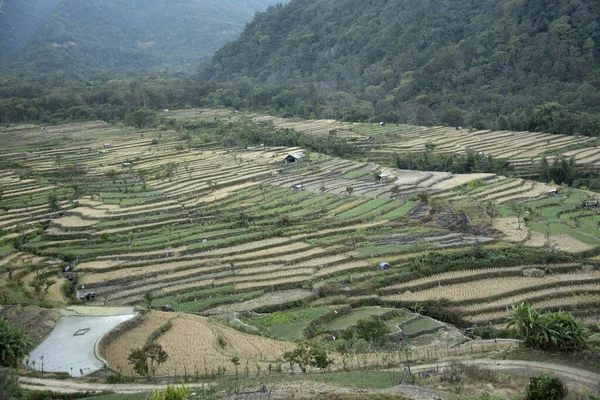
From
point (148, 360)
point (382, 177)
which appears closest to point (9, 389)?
point (148, 360)

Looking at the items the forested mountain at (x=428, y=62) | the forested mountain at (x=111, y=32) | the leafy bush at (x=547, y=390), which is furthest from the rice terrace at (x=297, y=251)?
the forested mountain at (x=111, y=32)

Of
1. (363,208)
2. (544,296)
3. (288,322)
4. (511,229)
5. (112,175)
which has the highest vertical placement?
(112,175)

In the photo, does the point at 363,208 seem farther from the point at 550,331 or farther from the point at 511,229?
the point at 550,331

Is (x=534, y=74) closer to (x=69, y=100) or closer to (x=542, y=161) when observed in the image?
(x=542, y=161)

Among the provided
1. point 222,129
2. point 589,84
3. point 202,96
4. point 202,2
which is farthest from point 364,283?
point 202,2

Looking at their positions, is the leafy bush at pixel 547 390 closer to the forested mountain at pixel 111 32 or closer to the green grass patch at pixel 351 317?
the green grass patch at pixel 351 317

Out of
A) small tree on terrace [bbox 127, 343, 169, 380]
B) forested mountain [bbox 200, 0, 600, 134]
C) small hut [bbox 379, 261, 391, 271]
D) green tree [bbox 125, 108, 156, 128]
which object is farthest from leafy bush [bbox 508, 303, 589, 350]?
green tree [bbox 125, 108, 156, 128]

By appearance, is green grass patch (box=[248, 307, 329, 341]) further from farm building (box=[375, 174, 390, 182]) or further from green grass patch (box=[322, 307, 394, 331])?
farm building (box=[375, 174, 390, 182])
